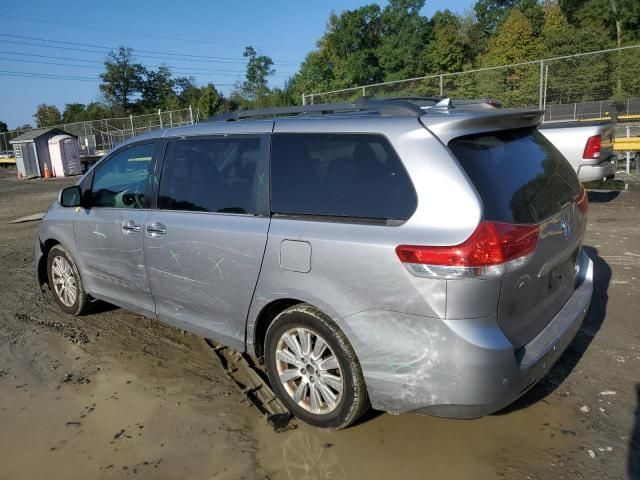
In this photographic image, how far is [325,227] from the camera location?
9.11 feet

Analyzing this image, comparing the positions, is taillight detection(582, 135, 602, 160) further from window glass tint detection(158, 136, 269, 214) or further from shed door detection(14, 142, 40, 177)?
shed door detection(14, 142, 40, 177)

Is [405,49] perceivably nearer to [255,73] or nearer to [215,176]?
[255,73]

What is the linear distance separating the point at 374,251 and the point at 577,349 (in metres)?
2.20

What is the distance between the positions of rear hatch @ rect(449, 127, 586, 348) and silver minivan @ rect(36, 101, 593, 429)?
12 mm

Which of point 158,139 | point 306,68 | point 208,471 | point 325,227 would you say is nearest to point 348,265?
point 325,227

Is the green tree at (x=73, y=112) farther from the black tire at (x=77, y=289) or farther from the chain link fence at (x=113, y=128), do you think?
the black tire at (x=77, y=289)

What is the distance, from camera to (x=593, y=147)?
809 centimetres

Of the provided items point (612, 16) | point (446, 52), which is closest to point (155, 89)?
point (446, 52)

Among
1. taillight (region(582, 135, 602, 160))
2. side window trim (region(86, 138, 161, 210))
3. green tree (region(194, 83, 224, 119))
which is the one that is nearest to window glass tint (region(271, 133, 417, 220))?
side window trim (region(86, 138, 161, 210))

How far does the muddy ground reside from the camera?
107 inches

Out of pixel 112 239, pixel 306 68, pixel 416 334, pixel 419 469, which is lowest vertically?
pixel 419 469

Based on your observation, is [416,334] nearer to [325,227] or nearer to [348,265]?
[348,265]

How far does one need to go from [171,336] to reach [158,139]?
1689 mm

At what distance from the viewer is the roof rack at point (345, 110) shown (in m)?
2.85
